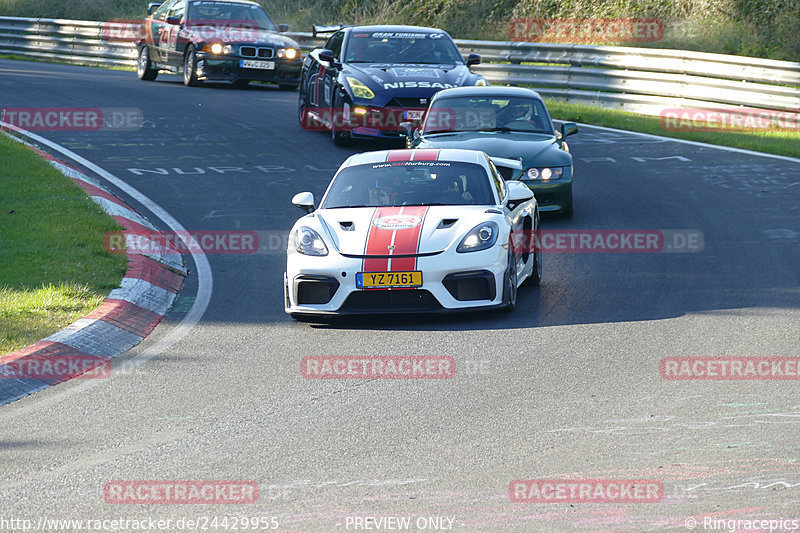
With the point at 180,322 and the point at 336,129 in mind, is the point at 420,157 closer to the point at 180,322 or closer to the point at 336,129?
the point at 180,322

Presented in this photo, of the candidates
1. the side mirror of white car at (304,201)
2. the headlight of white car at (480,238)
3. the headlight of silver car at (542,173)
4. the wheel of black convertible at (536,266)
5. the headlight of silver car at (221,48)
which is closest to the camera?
the headlight of white car at (480,238)

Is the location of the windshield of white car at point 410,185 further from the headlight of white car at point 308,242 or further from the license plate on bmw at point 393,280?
the license plate on bmw at point 393,280

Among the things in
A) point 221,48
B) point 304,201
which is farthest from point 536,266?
point 221,48

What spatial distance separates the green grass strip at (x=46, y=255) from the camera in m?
8.80

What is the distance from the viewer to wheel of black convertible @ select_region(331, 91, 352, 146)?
58.2 feet

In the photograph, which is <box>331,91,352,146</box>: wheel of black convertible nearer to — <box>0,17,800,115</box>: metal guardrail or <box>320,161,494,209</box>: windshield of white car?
<box>0,17,800,115</box>: metal guardrail

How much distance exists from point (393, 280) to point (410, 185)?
147cm

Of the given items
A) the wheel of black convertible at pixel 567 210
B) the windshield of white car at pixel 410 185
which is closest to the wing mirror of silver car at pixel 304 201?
the windshield of white car at pixel 410 185

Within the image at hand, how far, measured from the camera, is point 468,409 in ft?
22.5

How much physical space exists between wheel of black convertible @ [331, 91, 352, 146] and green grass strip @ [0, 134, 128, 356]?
14.8 feet

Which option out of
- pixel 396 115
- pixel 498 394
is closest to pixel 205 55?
pixel 396 115

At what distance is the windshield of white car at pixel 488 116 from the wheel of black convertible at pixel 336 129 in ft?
10.6

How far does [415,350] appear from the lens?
829 cm

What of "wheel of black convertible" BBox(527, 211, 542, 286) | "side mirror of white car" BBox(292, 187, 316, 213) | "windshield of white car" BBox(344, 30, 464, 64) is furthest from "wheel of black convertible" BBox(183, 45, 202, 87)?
"wheel of black convertible" BBox(527, 211, 542, 286)
